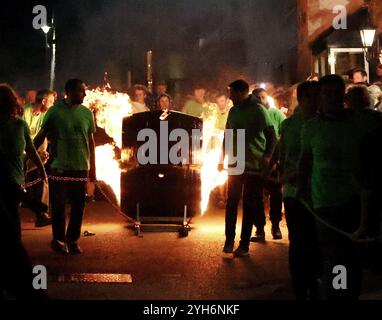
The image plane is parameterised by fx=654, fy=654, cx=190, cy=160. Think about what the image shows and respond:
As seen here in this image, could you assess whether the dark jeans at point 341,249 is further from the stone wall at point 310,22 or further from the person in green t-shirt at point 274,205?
the stone wall at point 310,22

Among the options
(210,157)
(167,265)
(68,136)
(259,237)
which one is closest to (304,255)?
(167,265)

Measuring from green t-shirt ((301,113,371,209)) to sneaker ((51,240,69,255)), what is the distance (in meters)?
4.09

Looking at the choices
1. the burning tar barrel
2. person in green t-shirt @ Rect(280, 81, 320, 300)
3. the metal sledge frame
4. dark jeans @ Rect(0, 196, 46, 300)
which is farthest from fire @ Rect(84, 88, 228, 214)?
dark jeans @ Rect(0, 196, 46, 300)

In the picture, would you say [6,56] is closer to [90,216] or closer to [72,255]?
[90,216]

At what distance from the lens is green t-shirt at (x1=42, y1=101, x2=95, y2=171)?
309 inches

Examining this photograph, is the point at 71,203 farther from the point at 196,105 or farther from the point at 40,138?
the point at 196,105

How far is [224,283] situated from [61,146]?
275 cm

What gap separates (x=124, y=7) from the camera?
64.5 feet

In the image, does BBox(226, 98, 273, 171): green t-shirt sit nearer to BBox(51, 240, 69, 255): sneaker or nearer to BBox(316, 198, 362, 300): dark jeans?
BBox(51, 240, 69, 255): sneaker

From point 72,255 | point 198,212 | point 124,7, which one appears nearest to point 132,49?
point 124,7

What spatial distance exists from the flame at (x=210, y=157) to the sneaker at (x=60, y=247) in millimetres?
2113

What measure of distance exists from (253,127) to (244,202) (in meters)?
0.90

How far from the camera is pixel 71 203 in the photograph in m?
7.91

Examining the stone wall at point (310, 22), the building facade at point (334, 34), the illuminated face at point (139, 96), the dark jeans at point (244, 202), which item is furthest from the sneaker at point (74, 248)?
the stone wall at point (310, 22)
